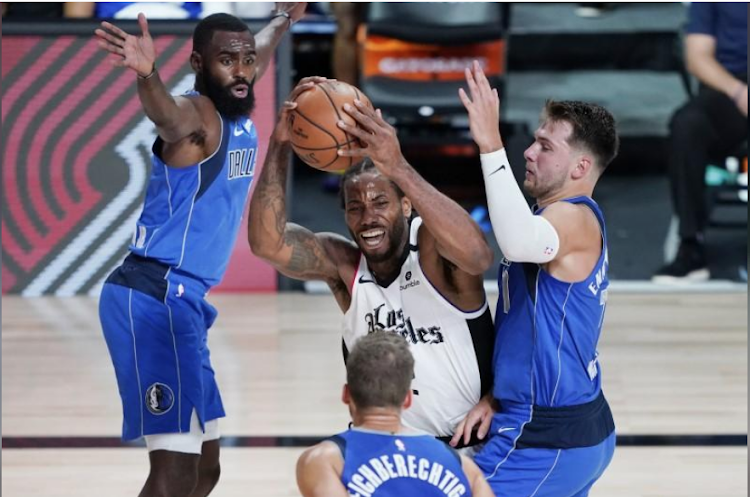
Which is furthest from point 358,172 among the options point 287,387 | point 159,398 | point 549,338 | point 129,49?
point 287,387

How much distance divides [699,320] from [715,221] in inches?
66.4

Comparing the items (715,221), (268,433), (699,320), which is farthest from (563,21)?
(268,433)

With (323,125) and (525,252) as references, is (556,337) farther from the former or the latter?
(323,125)

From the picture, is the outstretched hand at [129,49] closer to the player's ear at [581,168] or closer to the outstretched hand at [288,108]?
the outstretched hand at [288,108]

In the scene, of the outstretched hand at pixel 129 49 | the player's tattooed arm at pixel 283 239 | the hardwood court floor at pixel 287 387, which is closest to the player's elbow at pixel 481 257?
the player's tattooed arm at pixel 283 239

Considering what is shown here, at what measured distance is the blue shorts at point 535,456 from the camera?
3502 mm

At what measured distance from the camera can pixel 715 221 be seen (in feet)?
30.9

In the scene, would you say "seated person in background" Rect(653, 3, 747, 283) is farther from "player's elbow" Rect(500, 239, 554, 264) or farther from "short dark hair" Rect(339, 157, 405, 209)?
"player's elbow" Rect(500, 239, 554, 264)

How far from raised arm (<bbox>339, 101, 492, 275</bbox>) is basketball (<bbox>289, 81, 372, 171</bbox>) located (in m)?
0.12

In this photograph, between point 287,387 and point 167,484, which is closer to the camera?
point 167,484

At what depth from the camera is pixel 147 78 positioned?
13.3 feet

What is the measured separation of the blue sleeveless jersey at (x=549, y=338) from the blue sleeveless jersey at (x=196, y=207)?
4.08 feet

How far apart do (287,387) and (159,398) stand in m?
2.39

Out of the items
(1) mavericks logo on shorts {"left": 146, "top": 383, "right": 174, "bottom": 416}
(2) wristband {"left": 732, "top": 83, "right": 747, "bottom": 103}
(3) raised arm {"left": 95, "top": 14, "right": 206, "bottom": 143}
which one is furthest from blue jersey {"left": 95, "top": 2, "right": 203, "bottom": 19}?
(1) mavericks logo on shorts {"left": 146, "top": 383, "right": 174, "bottom": 416}
